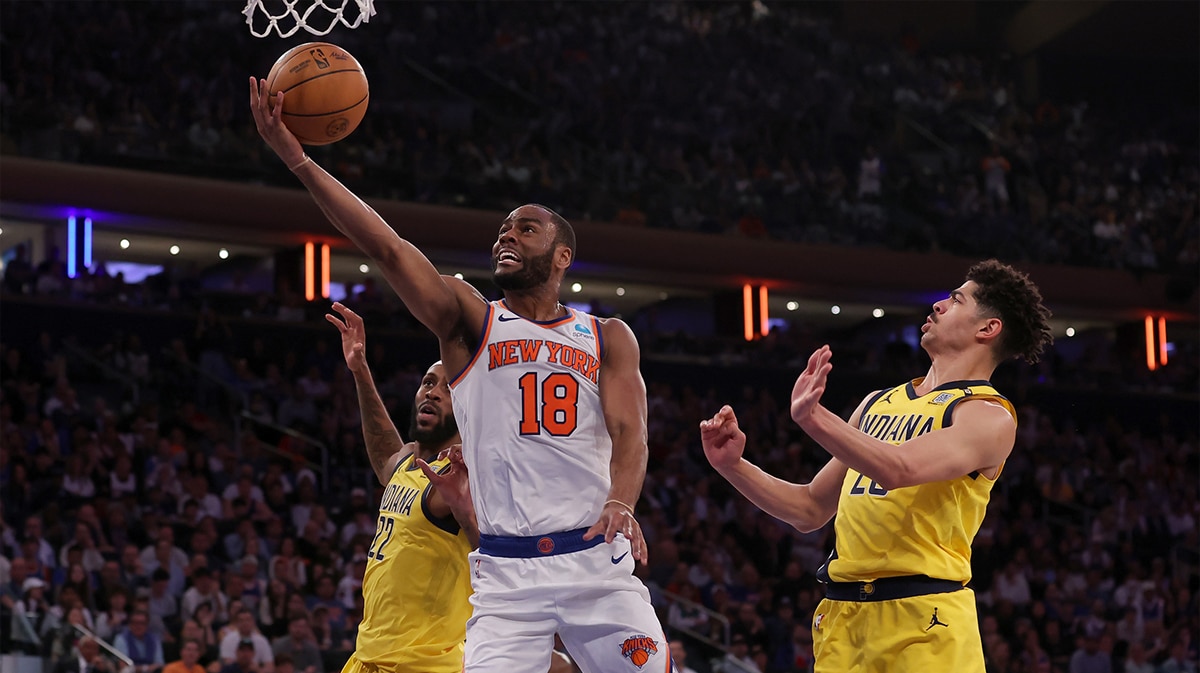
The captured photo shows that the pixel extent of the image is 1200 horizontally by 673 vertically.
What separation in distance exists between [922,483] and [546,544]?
1.19m

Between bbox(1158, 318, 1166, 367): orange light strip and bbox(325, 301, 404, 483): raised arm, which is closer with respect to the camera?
bbox(325, 301, 404, 483): raised arm

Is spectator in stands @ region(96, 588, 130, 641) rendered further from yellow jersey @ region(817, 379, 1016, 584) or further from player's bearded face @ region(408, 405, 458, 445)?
yellow jersey @ region(817, 379, 1016, 584)

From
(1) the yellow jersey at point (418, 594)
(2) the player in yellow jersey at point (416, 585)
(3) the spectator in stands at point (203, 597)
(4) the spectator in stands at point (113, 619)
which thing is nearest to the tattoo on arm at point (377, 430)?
(2) the player in yellow jersey at point (416, 585)

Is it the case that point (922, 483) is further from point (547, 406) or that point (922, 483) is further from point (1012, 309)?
point (547, 406)

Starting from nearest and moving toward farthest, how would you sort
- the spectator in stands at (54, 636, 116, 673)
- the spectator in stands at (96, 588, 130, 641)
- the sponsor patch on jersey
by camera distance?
the sponsor patch on jersey → the spectator in stands at (54, 636, 116, 673) → the spectator in stands at (96, 588, 130, 641)

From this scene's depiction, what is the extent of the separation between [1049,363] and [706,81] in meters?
6.88

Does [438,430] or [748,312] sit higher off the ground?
[748,312]

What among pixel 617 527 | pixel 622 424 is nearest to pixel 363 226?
pixel 622 424

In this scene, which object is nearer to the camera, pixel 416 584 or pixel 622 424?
pixel 622 424

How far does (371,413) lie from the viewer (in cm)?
638

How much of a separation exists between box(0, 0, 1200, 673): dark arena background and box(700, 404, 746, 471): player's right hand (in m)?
6.72

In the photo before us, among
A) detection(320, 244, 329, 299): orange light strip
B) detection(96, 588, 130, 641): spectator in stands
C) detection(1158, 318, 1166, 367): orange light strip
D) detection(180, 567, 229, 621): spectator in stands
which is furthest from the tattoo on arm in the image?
detection(1158, 318, 1166, 367): orange light strip

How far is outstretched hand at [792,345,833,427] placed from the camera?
3920 mm

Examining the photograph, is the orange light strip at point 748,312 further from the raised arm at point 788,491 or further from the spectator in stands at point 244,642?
the raised arm at point 788,491
